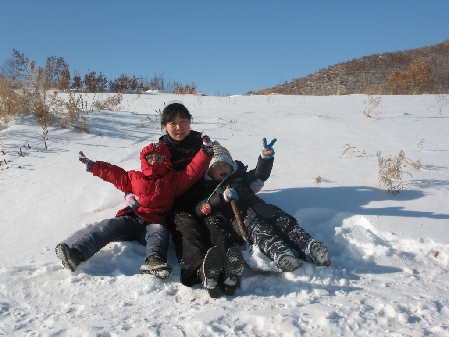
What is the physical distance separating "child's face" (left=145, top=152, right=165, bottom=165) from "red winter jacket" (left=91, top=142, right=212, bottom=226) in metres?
0.03

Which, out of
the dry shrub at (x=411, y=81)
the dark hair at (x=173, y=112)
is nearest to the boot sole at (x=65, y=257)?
the dark hair at (x=173, y=112)

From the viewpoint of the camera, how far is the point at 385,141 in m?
5.55

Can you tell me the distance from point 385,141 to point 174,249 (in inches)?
152

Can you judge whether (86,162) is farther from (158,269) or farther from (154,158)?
(158,269)

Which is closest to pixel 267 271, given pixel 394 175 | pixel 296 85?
pixel 394 175

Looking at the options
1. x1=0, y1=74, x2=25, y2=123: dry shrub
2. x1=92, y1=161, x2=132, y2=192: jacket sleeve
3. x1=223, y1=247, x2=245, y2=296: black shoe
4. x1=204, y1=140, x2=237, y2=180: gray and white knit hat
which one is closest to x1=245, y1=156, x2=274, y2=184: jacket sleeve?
x1=204, y1=140, x2=237, y2=180: gray and white knit hat

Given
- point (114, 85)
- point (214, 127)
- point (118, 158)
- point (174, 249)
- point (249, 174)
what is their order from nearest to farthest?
1. point (174, 249)
2. point (249, 174)
3. point (118, 158)
4. point (214, 127)
5. point (114, 85)

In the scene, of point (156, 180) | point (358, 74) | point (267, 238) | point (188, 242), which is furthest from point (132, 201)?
point (358, 74)

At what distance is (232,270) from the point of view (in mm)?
2438

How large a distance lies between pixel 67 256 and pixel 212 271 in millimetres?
1072

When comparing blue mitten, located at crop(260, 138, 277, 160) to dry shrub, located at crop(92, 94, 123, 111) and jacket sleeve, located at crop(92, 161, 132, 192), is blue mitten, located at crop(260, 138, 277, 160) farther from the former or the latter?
dry shrub, located at crop(92, 94, 123, 111)

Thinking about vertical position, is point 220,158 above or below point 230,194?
above

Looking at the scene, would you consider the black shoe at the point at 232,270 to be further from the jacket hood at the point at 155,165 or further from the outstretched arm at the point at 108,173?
the outstretched arm at the point at 108,173

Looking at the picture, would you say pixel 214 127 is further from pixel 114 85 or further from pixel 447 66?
pixel 447 66
